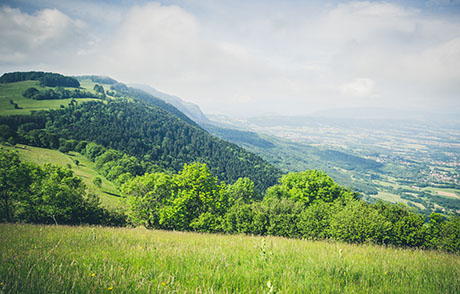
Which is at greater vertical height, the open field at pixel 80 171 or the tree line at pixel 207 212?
the tree line at pixel 207 212

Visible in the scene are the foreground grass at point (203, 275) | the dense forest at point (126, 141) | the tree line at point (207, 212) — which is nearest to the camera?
the foreground grass at point (203, 275)

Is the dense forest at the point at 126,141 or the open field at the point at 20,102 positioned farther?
the open field at the point at 20,102

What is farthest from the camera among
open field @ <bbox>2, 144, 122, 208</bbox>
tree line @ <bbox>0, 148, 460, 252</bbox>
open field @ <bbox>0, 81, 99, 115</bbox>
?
open field @ <bbox>0, 81, 99, 115</bbox>

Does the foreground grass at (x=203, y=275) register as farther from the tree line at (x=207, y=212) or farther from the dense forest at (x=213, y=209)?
the tree line at (x=207, y=212)

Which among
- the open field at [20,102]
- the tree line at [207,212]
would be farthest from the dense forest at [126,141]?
the tree line at [207,212]

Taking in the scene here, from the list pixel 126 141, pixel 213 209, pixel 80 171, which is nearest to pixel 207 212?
pixel 213 209

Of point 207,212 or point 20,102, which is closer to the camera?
point 207,212

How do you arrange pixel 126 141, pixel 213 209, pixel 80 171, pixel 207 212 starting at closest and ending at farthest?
1. pixel 207 212
2. pixel 213 209
3. pixel 80 171
4. pixel 126 141

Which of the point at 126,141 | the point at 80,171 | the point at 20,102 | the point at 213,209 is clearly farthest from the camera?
the point at 126,141

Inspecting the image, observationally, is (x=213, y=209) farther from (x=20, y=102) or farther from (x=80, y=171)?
(x=20, y=102)

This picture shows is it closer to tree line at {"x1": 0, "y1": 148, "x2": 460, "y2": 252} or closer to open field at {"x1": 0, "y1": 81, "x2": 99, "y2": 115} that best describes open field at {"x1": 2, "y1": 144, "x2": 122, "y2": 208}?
tree line at {"x1": 0, "y1": 148, "x2": 460, "y2": 252}

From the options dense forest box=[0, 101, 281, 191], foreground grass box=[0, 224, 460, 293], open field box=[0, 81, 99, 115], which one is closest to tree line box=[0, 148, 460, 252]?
foreground grass box=[0, 224, 460, 293]

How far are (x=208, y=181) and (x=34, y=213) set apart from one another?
69.9 ft

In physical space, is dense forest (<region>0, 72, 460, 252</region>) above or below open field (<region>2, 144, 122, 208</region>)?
above
